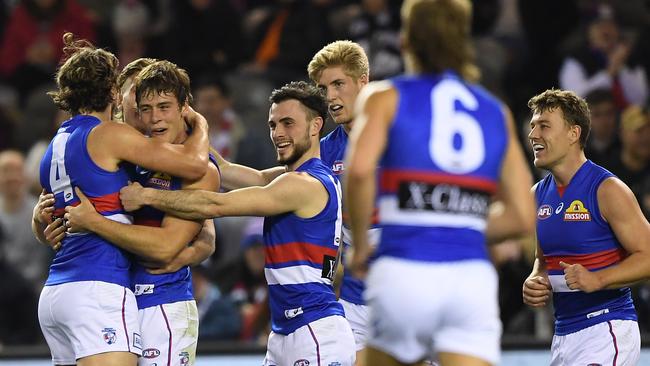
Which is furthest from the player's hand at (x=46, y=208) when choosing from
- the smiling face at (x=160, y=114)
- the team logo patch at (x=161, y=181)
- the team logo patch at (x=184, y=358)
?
the team logo patch at (x=184, y=358)

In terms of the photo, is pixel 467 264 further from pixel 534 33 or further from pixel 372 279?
pixel 534 33

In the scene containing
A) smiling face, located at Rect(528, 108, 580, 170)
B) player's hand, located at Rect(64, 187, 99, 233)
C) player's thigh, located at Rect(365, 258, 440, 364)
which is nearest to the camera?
player's thigh, located at Rect(365, 258, 440, 364)

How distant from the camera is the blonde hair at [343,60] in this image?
779 centimetres

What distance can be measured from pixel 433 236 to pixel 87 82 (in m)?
2.39

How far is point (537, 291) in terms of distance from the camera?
23.1 ft

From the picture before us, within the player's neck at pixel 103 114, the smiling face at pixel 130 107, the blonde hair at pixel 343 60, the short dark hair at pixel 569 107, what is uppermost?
the blonde hair at pixel 343 60

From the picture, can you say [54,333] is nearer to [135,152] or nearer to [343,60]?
[135,152]

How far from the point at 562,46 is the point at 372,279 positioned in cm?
965

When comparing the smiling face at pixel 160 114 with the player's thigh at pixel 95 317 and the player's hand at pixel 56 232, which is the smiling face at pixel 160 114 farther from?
the player's thigh at pixel 95 317

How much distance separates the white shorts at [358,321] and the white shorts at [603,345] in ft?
4.08

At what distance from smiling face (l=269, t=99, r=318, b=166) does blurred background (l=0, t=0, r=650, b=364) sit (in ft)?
15.5

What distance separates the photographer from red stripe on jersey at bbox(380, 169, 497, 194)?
5.03 meters

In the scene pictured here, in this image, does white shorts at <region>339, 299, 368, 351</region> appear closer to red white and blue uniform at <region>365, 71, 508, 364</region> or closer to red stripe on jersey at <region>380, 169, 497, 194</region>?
red white and blue uniform at <region>365, 71, 508, 364</region>

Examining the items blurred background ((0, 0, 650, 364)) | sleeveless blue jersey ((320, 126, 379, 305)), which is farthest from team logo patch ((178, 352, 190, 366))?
blurred background ((0, 0, 650, 364))
